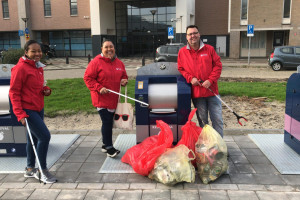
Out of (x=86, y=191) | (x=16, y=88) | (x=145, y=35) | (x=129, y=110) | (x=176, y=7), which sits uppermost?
(x=176, y=7)

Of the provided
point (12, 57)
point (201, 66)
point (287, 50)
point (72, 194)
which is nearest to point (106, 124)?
point (72, 194)

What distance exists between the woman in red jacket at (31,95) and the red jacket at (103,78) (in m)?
0.64

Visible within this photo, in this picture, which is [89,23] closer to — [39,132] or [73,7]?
[73,7]

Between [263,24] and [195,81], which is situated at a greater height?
[263,24]

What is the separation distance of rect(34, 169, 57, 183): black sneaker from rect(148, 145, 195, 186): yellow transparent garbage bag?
1215mm

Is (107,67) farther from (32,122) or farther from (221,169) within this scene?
(221,169)

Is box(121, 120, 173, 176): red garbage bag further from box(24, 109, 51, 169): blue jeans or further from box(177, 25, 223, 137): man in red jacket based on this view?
box(24, 109, 51, 169): blue jeans

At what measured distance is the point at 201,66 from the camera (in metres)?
3.91

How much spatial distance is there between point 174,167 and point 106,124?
130 cm

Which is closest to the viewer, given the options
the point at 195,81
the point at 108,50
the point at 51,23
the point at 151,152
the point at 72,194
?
the point at 72,194

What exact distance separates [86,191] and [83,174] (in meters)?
0.46

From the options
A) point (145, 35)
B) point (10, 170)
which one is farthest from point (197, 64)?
point (145, 35)

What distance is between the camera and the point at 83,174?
3.76m

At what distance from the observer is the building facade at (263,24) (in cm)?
2506
